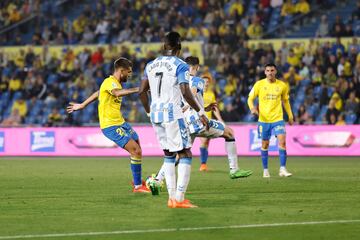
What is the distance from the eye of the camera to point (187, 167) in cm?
1221

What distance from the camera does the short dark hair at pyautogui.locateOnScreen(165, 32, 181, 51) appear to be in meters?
12.0

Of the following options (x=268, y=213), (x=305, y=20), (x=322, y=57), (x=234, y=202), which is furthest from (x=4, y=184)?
(x=305, y=20)

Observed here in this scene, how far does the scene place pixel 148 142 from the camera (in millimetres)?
29766

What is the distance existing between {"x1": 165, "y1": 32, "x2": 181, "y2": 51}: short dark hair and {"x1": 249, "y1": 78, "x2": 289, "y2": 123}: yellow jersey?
766cm

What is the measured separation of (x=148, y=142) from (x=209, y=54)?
5291 mm

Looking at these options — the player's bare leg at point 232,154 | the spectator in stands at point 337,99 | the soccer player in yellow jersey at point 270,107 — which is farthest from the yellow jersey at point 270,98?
the spectator in stands at point 337,99

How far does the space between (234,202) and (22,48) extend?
83.3ft

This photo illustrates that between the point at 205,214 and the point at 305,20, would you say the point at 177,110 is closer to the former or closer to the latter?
the point at 205,214

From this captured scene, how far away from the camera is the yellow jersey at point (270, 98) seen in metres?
19.5

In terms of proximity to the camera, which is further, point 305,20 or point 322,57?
point 305,20

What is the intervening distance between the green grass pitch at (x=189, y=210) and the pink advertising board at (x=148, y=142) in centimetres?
720

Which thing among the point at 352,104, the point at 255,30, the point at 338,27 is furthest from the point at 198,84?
the point at 255,30

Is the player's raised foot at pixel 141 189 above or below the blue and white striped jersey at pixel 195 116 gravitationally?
below

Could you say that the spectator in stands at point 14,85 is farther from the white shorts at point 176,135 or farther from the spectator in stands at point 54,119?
the white shorts at point 176,135
